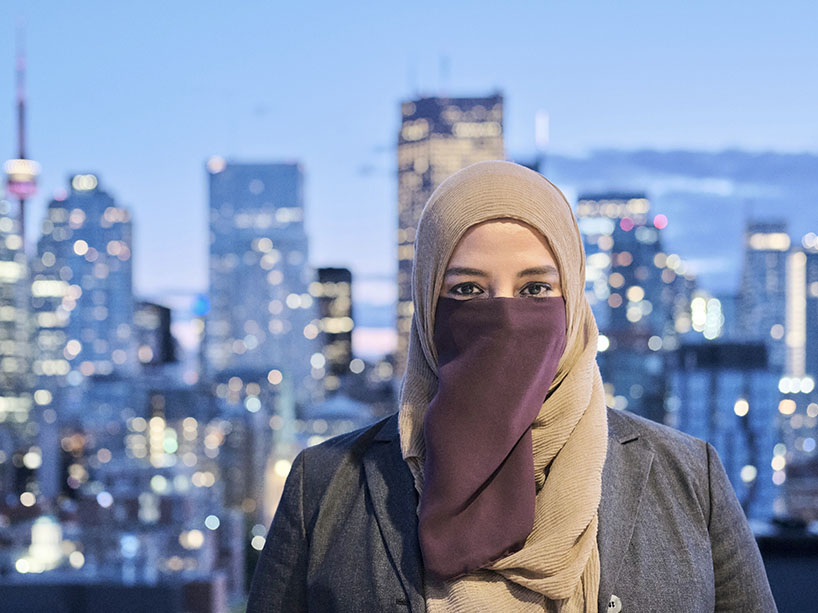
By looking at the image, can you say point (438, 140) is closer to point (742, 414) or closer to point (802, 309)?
point (802, 309)

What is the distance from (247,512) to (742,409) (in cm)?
1741

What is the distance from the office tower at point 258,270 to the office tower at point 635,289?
58.9 feet

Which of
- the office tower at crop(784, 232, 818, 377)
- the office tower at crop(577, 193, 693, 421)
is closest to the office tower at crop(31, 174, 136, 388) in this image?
the office tower at crop(577, 193, 693, 421)

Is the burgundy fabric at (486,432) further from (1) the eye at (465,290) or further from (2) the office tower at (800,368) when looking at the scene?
(2) the office tower at (800,368)

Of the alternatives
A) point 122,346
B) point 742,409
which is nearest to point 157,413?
point 122,346

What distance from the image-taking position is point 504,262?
1031 mm

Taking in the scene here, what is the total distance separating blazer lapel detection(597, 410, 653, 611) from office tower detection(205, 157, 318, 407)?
54407mm

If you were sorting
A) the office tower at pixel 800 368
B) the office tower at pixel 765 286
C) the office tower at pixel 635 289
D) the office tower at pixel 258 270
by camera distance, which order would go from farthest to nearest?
the office tower at pixel 258 270 < the office tower at pixel 635 289 < the office tower at pixel 765 286 < the office tower at pixel 800 368

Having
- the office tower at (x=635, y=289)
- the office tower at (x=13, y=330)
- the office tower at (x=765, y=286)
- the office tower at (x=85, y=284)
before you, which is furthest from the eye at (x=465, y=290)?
the office tower at (x=85, y=284)

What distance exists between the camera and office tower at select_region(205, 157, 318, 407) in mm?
56281

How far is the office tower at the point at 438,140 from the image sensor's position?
40719 millimetres

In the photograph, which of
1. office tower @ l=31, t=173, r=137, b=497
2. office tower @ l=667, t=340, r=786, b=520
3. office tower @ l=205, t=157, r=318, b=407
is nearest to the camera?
office tower @ l=667, t=340, r=786, b=520

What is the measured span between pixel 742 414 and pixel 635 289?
16.9 meters

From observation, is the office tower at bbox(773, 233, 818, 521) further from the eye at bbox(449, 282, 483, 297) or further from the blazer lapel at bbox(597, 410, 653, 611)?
the eye at bbox(449, 282, 483, 297)
